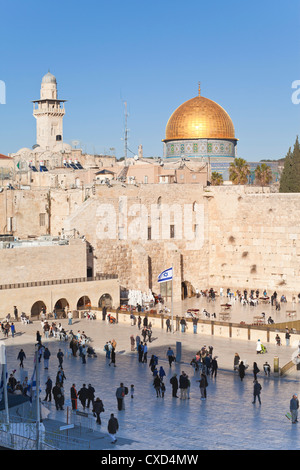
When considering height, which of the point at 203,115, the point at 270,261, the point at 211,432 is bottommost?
the point at 211,432

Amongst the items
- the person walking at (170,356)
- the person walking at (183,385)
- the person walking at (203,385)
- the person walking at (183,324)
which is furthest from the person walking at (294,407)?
the person walking at (183,324)

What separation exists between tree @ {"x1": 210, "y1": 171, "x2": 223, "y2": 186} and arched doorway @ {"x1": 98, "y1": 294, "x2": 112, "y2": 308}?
15.7 metres

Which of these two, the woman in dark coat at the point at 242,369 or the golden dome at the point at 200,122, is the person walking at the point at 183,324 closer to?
the woman in dark coat at the point at 242,369

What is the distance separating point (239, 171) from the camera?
160 feet

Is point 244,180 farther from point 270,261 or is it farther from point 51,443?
point 51,443

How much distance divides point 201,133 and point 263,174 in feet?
15.4

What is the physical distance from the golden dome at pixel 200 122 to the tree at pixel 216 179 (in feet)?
8.73

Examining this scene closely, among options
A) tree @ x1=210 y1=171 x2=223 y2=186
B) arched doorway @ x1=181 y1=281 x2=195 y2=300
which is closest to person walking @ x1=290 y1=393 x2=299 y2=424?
arched doorway @ x1=181 y1=281 x2=195 y2=300

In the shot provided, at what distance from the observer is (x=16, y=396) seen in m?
17.6

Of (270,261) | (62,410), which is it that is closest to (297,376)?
(62,410)

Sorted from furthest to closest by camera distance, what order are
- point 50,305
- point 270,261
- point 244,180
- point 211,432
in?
1. point 244,180
2. point 270,261
3. point 50,305
4. point 211,432

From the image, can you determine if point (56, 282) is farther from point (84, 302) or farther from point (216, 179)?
point (216, 179)

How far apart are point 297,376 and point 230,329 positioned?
5.53m

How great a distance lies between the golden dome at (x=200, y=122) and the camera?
51.2 m
